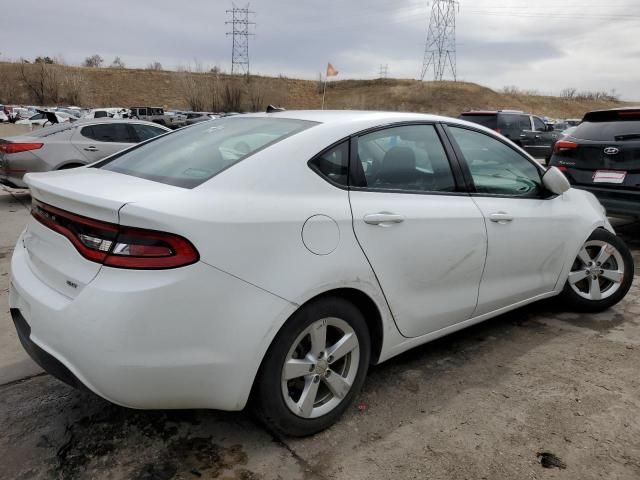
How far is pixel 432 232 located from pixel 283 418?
119 cm

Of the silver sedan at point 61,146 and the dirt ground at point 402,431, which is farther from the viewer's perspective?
the silver sedan at point 61,146

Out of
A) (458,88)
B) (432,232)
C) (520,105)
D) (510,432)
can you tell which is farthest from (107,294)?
(520,105)

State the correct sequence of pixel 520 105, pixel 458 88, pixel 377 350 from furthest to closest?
pixel 520 105 < pixel 458 88 < pixel 377 350

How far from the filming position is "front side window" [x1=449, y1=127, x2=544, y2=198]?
302cm

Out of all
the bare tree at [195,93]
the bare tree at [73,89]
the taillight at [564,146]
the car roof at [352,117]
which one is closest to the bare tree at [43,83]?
the bare tree at [73,89]

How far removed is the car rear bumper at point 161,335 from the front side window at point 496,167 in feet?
5.35

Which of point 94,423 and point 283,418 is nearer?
point 283,418

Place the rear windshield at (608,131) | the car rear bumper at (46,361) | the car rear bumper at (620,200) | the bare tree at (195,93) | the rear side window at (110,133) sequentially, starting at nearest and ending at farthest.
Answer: the car rear bumper at (46,361) → the car rear bumper at (620,200) → the rear windshield at (608,131) → the rear side window at (110,133) → the bare tree at (195,93)

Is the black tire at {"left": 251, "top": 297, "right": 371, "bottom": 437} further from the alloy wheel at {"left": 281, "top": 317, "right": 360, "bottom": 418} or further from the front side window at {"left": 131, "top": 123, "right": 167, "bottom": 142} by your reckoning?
the front side window at {"left": 131, "top": 123, "right": 167, "bottom": 142}

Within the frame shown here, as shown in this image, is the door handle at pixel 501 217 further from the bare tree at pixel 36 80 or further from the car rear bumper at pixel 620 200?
the bare tree at pixel 36 80

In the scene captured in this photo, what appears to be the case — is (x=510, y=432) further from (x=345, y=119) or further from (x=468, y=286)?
(x=345, y=119)

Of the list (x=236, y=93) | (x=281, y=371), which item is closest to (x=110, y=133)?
(x=281, y=371)

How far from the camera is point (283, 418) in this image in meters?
2.16

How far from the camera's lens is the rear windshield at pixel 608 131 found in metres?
5.54
